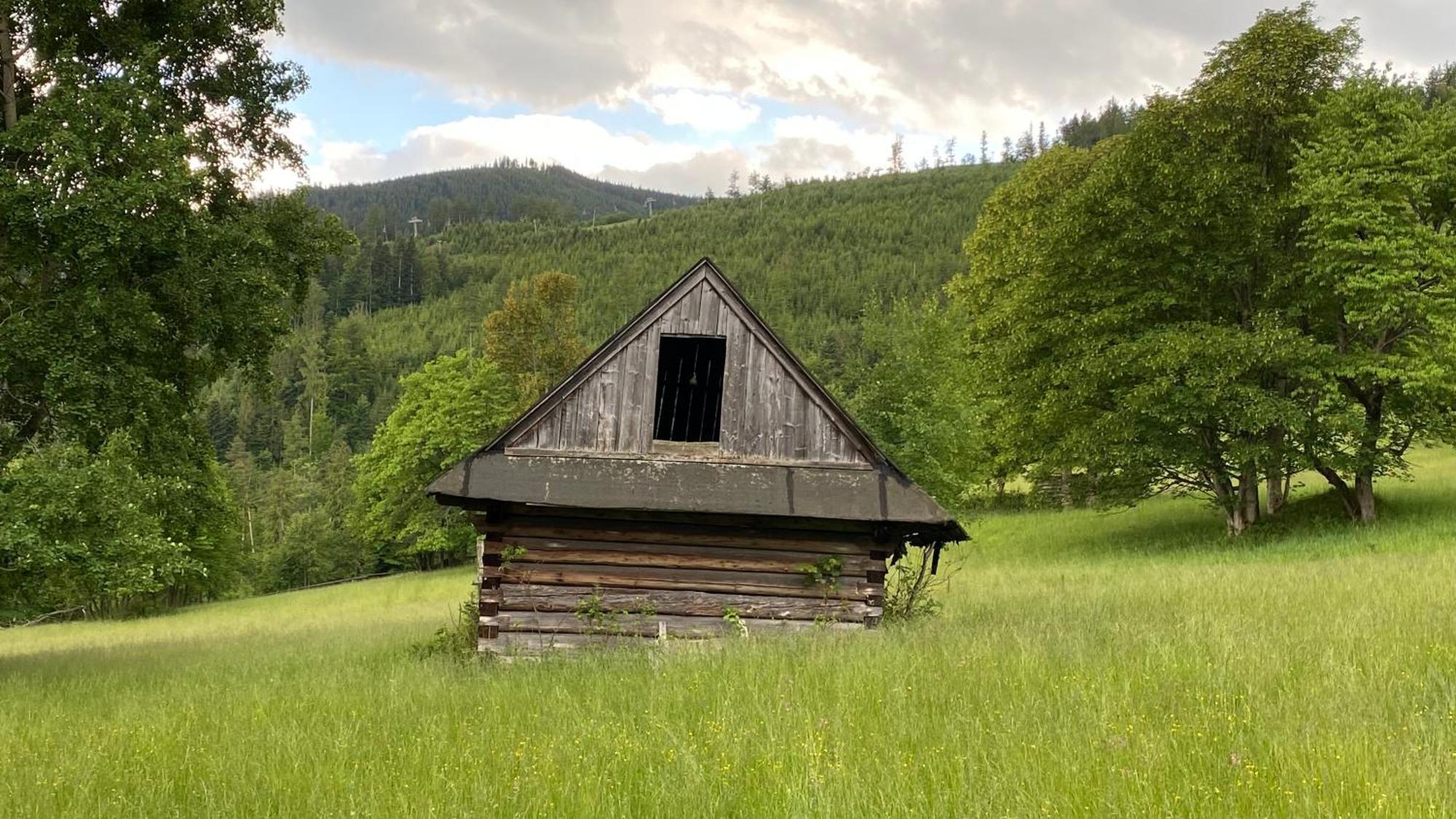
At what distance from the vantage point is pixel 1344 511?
2366 centimetres

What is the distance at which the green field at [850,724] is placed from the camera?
205 inches

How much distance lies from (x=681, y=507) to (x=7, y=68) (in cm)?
1358

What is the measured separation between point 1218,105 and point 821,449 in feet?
54.4

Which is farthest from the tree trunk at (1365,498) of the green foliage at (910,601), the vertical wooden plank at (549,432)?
the vertical wooden plank at (549,432)

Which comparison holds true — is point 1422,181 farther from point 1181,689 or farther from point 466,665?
point 466,665

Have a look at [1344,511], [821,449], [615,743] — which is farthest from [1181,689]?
[1344,511]

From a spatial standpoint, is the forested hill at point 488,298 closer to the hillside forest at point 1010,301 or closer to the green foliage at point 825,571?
the hillside forest at point 1010,301

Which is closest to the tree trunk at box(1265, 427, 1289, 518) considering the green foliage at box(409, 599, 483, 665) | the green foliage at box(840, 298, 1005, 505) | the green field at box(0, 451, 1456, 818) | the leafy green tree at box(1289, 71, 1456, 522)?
the leafy green tree at box(1289, 71, 1456, 522)

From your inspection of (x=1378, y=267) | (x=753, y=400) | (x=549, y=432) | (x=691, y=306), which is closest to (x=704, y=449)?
(x=753, y=400)

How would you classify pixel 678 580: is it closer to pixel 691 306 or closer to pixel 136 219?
pixel 691 306

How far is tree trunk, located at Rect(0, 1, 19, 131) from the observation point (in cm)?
1421

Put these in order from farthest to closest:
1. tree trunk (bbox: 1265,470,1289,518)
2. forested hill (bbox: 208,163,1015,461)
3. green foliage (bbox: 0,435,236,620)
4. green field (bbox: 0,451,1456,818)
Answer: forested hill (bbox: 208,163,1015,461)
tree trunk (bbox: 1265,470,1289,518)
green foliage (bbox: 0,435,236,620)
green field (bbox: 0,451,1456,818)

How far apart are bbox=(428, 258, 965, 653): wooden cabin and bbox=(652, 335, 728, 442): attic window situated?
1.52 m

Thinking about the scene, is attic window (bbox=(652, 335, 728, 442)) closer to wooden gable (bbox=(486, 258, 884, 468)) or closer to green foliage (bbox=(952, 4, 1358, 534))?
wooden gable (bbox=(486, 258, 884, 468))
